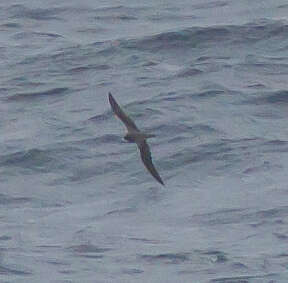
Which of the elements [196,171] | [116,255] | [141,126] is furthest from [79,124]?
[116,255]

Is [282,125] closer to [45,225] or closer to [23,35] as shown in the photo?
[45,225]

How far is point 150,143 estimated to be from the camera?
67.7 feet

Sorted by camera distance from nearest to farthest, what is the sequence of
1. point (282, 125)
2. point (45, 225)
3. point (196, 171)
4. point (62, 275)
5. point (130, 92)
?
point (62, 275), point (45, 225), point (196, 171), point (282, 125), point (130, 92)

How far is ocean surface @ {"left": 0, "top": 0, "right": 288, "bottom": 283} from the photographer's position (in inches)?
654

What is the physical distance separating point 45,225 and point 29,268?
5.40 feet

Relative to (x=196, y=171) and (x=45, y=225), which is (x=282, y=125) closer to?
(x=196, y=171)

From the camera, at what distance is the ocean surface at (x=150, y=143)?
54.5 ft

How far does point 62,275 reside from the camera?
52.3ft

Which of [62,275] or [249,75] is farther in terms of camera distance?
[249,75]

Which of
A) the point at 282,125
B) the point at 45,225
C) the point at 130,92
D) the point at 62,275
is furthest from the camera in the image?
the point at 130,92

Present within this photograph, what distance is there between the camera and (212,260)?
53.4 feet

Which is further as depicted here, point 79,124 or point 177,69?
point 177,69

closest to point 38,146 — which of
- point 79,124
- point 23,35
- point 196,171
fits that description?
point 79,124

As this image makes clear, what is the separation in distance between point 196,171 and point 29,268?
396 centimetres
